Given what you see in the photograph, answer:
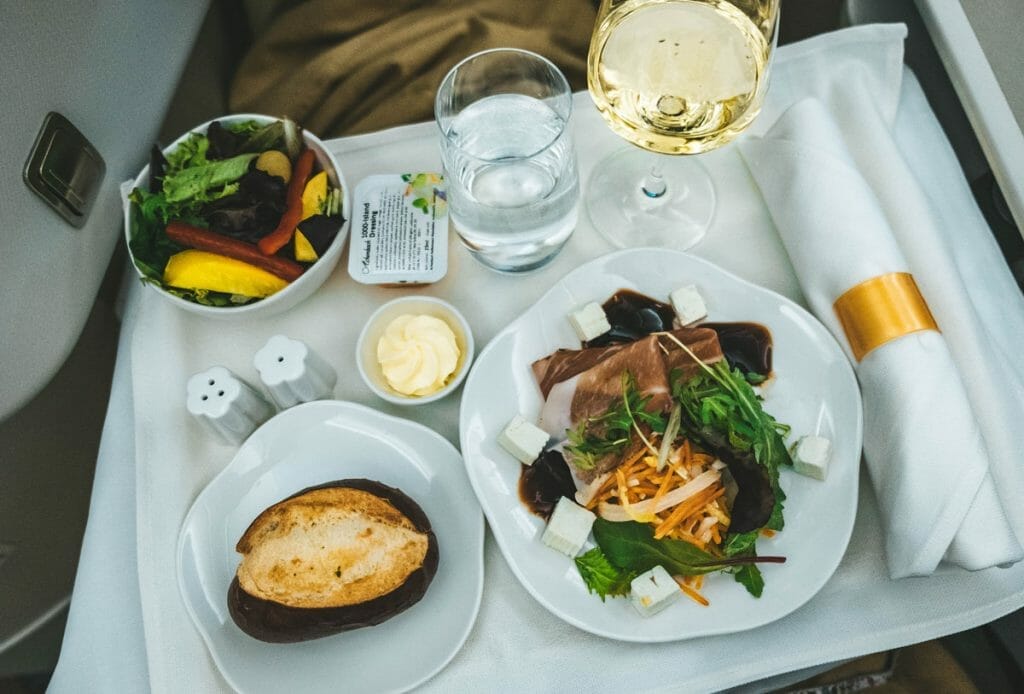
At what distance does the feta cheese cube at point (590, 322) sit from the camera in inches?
34.7

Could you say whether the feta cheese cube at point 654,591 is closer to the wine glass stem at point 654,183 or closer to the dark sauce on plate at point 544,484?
A: the dark sauce on plate at point 544,484

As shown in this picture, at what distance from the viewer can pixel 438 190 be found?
97 cm

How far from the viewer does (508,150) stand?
2.97ft

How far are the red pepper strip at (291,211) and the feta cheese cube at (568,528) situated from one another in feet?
1.52

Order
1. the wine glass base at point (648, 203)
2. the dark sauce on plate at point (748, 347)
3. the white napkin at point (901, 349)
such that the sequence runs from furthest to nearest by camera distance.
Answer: the wine glass base at point (648, 203), the dark sauce on plate at point (748, 347), the white napkin at point (901, 349)

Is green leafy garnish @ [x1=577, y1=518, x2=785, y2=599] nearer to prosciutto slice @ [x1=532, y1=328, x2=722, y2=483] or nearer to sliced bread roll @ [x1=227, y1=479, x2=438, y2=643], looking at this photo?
prosciutto slice @ [x1=532, y1=328, x2=722, y2=483]

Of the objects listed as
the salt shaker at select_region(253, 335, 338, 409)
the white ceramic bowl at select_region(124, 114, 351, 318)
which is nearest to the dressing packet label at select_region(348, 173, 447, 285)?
the white ceramic bowl at select_region(124, 114, 351, 318)

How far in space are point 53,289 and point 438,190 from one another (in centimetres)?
48

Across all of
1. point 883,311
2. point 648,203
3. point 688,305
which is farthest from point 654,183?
point 883,311

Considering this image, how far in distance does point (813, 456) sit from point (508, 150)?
0.50 meters

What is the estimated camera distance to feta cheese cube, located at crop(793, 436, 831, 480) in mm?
796

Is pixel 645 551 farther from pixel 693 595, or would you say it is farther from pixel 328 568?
pixel 328 568

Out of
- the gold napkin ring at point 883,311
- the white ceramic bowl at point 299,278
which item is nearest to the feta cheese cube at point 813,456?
the gold napkin ring at point 883,311

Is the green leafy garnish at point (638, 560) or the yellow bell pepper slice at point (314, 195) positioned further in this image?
the yellow bell pepper slice at point (314, 195)
